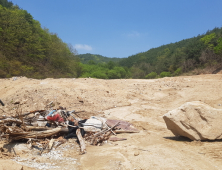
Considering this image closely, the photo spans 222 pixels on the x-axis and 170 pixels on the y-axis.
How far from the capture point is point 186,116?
12.9 ft

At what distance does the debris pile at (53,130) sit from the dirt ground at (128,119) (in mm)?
222

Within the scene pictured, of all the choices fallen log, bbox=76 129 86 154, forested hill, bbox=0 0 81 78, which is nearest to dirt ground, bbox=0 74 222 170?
fallen log, bbox=76 129 86 154

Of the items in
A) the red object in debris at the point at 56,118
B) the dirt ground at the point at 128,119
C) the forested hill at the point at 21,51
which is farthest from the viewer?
the forested hill at the point at 21,51

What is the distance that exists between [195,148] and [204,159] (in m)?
0.50

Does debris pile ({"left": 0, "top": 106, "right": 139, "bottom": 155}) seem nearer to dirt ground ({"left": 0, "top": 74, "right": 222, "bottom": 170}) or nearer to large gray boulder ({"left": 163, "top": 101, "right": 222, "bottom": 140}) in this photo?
dirt ground ({"left": 0, "top": 74, "right": 222, "bottom": 170})

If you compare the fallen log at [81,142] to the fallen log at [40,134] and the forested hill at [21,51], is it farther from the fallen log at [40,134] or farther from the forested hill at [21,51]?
the forested hill at [21,51]

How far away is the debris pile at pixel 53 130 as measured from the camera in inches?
152

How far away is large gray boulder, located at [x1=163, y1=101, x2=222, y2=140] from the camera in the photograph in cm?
379

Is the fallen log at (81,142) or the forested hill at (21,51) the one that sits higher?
the forested hill at (21,51)

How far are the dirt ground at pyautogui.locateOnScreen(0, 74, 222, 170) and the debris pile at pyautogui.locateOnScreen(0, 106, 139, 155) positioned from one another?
0.73 ft

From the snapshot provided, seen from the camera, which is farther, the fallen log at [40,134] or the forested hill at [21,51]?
the forested hill at [21,51]

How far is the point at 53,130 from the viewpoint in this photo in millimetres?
4324

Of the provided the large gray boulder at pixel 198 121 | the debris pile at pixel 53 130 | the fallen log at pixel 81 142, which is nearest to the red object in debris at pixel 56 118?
the debris pile at pixel 53 130

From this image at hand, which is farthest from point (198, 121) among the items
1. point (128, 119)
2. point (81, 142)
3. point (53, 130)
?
point (53, 130)
